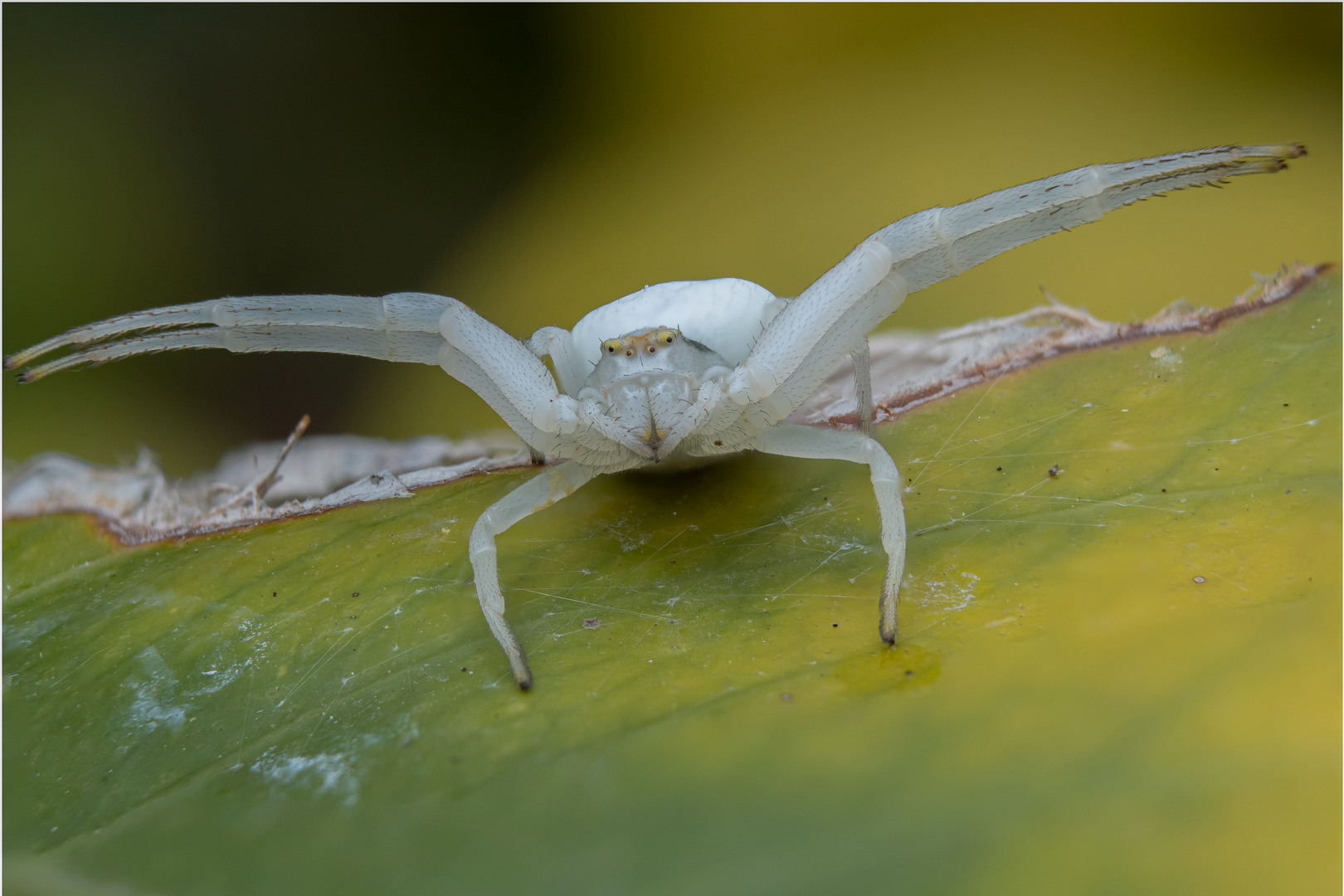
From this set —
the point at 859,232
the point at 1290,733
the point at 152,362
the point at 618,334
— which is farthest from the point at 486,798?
the point at 152,362

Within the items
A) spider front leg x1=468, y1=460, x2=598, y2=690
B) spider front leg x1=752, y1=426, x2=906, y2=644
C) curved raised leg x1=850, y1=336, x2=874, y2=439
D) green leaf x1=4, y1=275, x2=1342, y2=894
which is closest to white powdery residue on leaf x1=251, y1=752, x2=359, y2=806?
green leaf x1=4, y1=275, x2=1342, y2=894

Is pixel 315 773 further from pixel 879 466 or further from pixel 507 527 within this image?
pixel 879 466

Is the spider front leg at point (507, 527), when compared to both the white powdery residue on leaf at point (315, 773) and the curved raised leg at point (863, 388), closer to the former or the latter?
the white powdery residue on leaf at point (315, 773)

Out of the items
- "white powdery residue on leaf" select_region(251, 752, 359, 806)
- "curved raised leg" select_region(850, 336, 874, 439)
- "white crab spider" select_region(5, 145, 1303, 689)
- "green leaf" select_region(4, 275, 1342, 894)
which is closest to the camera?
"green leaf" select_region(4, 275, 1342, 894)

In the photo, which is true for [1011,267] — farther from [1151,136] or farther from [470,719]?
[470,719]

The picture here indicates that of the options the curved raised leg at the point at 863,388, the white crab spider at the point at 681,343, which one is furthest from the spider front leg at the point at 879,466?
the curved raised leg at the point at 863,388

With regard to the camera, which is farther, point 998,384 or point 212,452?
point 212,452

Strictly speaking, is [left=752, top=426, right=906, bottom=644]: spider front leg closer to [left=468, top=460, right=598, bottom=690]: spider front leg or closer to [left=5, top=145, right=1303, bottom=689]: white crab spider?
[left=5, top=145, right=1303, bottom=689]: white crab spider
